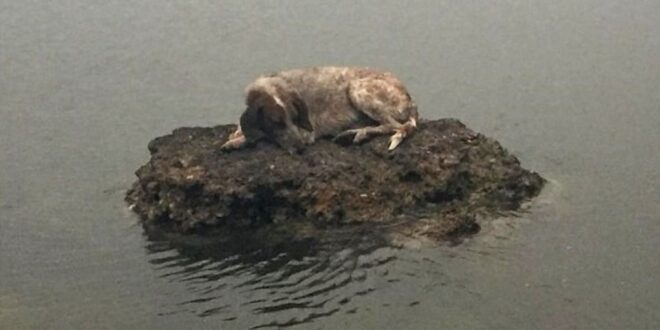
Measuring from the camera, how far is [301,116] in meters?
14.6

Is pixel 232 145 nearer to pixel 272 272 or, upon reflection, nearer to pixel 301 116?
pixel 301 116

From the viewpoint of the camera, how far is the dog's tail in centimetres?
1420

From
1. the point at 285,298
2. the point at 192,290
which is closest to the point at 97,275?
the point at 192,290

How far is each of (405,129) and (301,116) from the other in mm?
1147

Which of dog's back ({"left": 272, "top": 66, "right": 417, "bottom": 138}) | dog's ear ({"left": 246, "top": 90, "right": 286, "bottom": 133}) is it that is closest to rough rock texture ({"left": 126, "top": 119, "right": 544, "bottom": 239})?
A: dog's ear ({"left": 246, "top": 90, "right": 286, "bottom": 133})

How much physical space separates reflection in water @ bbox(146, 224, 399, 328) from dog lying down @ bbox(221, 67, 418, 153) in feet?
4.08

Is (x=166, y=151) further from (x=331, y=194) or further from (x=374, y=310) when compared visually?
(x=374, y=310)

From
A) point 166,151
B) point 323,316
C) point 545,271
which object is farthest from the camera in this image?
point 166,151

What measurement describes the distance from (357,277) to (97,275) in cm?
266

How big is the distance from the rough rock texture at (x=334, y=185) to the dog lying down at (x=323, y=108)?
15 centimetres

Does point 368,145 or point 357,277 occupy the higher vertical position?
point 368,145

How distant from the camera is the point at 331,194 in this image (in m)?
13.5

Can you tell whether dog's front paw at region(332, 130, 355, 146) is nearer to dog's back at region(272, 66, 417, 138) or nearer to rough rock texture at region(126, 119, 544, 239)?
rough rock texture at region(126, 119, 544, 239)

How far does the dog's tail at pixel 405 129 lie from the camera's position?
46.6 ft
